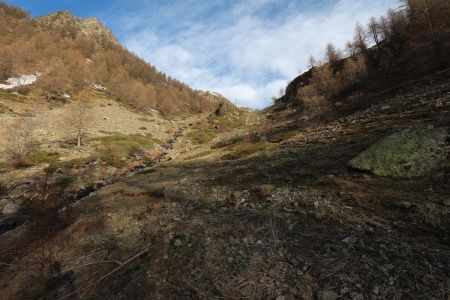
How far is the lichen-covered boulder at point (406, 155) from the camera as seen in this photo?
35.6 feet

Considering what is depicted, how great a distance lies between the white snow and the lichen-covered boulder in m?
97.7

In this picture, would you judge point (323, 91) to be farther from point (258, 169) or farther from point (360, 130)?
point (258, 169)

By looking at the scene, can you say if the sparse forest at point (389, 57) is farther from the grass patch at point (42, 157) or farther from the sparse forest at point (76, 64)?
the sparse forest at point (76, 64)

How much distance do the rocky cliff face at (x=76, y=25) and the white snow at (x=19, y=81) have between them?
2558 inches

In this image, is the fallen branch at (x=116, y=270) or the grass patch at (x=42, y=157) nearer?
the fallen branch at (x=116, y=270)

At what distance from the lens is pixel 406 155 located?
11.4m

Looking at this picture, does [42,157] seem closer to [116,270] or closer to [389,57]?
[116,270]

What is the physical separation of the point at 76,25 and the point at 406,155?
187 metres

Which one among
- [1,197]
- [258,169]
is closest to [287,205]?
[258,169]

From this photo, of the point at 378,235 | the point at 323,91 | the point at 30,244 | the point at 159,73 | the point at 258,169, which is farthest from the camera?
the point at 159,73

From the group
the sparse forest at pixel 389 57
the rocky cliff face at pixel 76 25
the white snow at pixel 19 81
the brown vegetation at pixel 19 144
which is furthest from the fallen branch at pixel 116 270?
the rocky cliff face at pixel 76 25

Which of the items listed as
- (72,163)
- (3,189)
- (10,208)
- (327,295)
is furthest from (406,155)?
(72,163)

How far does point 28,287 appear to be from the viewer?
9289mm

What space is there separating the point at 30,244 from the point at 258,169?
1323cm
